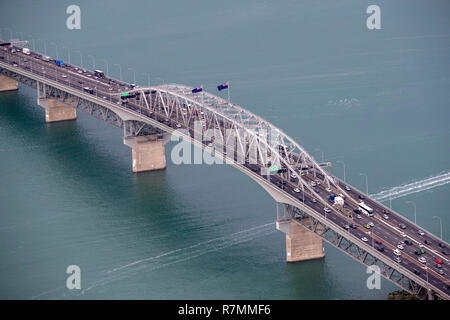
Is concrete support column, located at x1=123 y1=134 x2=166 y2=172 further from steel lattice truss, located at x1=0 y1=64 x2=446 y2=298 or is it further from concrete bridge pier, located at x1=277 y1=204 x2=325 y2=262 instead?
concrete bridge pier, located at x1=277 y1=204 x2=325 y2=262

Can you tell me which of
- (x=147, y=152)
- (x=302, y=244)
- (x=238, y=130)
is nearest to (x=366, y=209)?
(x=302, y=244)

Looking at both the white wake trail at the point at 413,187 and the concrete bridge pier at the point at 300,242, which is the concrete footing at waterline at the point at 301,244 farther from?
the white wake trail at the point at 413,187

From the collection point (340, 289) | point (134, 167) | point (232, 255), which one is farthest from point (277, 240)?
point (134, 167)

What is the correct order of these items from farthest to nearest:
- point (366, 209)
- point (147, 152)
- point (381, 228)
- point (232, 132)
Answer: point (147, 152) < point (232, 132) < point (366, 209) < point (381, 228)

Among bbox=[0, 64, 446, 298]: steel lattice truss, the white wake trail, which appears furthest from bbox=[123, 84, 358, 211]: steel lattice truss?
the white wake trail

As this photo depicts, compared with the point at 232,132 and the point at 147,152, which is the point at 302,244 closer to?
the point at 232,132

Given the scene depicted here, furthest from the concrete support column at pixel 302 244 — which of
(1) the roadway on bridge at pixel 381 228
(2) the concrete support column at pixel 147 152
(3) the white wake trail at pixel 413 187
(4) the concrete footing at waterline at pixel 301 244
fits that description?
(2) the concrete support column at pixel 147 152

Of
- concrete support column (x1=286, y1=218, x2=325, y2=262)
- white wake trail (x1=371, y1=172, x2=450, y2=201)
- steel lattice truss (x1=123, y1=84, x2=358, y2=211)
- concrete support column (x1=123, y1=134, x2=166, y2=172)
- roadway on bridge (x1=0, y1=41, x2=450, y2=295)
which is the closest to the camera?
roadway on bridge (x1=0, y1=41, x2=450, y2=295)
